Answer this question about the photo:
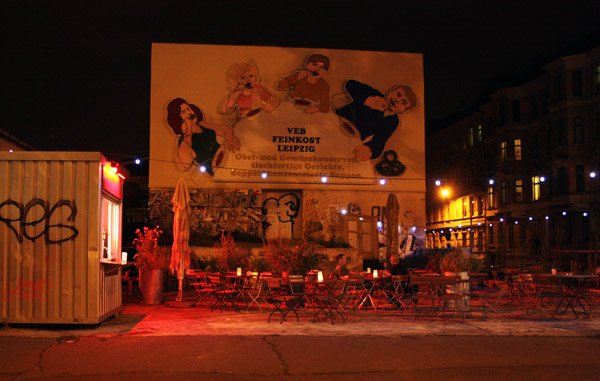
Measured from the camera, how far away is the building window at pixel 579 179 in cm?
3381

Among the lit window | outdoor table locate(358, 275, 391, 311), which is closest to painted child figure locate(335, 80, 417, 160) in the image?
outdoor table locate(358, 275, 391, 311)

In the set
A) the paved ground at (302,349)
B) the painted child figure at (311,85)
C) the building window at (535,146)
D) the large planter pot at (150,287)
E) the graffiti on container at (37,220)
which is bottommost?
the paved ground at (302,349)

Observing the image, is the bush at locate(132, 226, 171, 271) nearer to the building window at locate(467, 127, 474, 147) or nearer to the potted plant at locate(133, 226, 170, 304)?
the potted plant at locate(133, 226, 170, 304)

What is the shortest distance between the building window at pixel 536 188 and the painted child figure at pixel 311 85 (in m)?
17.8

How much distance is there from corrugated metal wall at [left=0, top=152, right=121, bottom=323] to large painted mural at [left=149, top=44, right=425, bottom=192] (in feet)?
55.5

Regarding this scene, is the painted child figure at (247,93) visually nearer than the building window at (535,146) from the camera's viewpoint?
Yes

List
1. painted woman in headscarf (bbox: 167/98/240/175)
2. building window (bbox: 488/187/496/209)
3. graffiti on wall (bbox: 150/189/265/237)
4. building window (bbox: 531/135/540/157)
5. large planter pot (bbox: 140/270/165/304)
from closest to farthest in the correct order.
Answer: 1. large planter pot (bbox: 140/270/165/304)
2. graffiti on wall (bbox: 150/189/265/237)
3. painted woman in headscarf (bbox: 167/98/240/175)
4. building window (bbox: 531/135/540/157)
5. building window (bbox: 488/187/496/209)

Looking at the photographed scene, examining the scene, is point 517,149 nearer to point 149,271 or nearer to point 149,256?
point 149,256

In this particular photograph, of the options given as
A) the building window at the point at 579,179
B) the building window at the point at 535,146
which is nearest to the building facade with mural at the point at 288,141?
the building window at the point at 579,179

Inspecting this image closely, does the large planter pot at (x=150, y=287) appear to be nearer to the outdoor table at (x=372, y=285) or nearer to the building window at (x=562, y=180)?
the outdoor table at (x=372, y=285)

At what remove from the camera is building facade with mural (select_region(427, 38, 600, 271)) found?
33000 millimetres

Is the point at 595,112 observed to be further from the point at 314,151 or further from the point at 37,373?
the point at 37,373

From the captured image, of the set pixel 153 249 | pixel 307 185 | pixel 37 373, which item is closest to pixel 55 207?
pixel 37 373

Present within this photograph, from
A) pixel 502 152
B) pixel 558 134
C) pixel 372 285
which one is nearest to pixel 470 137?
pixel 502 152
